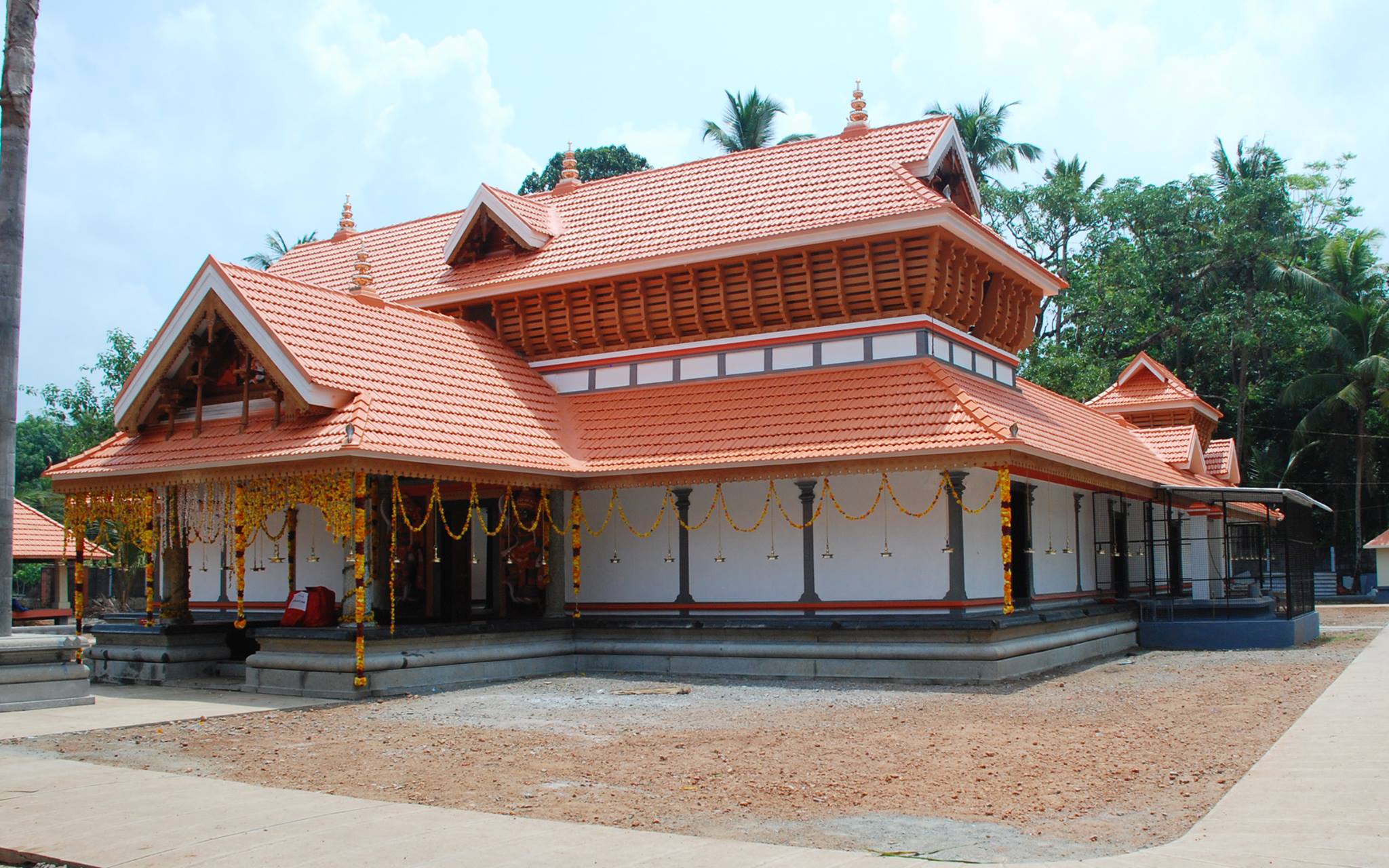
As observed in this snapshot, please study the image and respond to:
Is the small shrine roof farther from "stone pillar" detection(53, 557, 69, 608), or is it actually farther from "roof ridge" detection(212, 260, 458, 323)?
"stone pillar" detection(53, 557, 69, 608)

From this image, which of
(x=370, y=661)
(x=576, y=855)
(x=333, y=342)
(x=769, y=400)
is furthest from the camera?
(x=769, y=400)

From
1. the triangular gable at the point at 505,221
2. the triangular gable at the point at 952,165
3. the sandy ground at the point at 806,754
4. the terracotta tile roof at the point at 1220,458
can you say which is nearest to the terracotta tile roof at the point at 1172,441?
the terracotta tile roof at the point at 1220,458

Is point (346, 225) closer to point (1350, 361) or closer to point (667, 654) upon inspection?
point (667, 654)

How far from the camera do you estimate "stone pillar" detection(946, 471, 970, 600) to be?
16703 millimetres

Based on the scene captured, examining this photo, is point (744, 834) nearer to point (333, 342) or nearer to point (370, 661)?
point (370, 661)

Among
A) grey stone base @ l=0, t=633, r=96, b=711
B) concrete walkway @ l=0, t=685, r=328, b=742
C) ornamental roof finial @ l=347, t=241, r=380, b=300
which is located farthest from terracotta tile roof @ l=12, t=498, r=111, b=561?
grey stone base @ l=0, t=633, r=96, b=711

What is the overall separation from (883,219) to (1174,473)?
12780mm

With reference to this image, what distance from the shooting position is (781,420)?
59.0 ft

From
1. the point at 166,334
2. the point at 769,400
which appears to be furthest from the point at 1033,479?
the point at 166,334

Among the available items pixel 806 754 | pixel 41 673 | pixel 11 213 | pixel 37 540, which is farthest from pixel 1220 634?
pixel 37 540

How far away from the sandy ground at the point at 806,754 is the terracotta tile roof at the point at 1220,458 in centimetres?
1765

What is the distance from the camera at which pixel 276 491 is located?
51.9 ft

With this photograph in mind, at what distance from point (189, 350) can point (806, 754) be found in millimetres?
11218

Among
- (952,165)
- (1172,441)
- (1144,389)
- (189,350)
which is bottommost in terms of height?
(1172,441)
